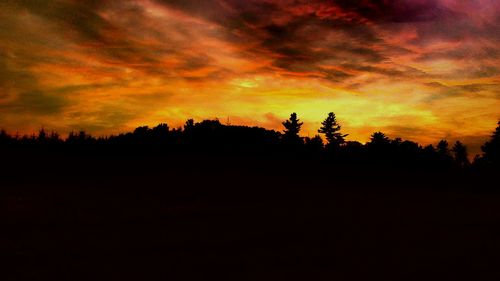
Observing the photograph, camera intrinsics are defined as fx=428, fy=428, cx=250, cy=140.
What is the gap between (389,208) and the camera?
14461 mm

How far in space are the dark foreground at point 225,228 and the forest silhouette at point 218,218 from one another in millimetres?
35

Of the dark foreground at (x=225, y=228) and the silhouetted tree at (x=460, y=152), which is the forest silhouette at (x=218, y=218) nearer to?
the dark foreground at (x=225, y=228)

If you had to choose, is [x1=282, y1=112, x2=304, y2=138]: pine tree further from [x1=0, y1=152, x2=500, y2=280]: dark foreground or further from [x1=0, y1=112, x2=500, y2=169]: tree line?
[x1=0, y1=152, x2=500, y2=280]: dark foreground

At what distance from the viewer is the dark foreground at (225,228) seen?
7559 millimetres

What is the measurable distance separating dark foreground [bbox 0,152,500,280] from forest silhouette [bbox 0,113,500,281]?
1.4 inches

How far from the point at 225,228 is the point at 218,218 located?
1271 millimetres

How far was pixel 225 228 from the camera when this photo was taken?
1073 cm

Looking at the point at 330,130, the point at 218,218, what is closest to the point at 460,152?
the point at 330,130

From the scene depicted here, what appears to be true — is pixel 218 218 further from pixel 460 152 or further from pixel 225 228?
pixel 460 152

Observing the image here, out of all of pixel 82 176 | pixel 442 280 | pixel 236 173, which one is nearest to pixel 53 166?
pixel 82 176

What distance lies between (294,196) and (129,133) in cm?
1887

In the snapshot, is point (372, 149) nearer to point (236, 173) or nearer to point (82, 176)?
point (236, 173)

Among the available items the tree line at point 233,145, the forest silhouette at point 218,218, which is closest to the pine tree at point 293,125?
the tree line at point 233,145

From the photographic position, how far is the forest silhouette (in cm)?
767
